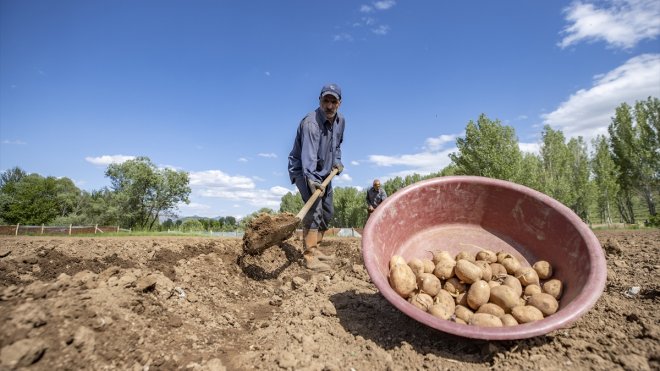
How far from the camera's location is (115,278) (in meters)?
2.53

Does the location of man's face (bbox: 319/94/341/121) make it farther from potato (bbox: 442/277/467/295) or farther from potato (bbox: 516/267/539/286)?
potato (bbox: 516/267/539/286)

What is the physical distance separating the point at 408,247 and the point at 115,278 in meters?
2.32

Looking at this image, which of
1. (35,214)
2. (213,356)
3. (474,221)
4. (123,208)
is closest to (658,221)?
(474,221)

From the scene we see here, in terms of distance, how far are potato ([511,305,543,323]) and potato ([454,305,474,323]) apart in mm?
255

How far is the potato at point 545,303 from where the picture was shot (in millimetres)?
2188

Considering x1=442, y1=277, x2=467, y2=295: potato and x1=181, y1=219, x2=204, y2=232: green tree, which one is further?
x1=181, y1=219, x2=204, y2=232: green tree

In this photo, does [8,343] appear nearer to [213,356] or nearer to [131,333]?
[131,333]

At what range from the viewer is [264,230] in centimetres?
414

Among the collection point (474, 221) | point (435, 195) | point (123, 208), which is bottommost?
point (474, 221)

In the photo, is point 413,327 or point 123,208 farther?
point 123,208

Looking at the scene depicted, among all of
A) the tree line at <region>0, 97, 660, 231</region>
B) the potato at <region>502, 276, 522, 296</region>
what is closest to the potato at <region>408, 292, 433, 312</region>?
the potato at <region>502, 276, 522, 296</region>

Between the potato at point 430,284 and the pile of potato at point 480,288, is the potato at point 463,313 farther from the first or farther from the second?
the potato at point 430,284

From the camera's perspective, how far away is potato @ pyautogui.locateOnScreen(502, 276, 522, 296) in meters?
2.40

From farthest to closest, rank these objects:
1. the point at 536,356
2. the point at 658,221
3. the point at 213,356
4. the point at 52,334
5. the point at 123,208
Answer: the point at 123,208 < the point at 658,221 < the point at 213,356 < the point at 536,356 < the point at 52,334
